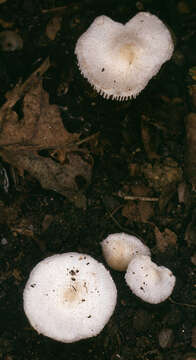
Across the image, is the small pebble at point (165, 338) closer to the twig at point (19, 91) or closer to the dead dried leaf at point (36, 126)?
the dead dried leaf at point (36, 126)

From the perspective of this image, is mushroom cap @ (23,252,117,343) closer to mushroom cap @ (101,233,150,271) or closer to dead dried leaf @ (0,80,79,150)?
mushroom cap @ (101,233,150,271)

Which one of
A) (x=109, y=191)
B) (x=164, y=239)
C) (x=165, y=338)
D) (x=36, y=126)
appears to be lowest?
(x=165, y=338)

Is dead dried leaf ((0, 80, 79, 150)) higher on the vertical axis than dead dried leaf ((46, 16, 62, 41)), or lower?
lower

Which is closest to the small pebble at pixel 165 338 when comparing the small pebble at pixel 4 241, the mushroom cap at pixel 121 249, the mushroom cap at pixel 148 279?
the mushroom cap at pixel 148 279

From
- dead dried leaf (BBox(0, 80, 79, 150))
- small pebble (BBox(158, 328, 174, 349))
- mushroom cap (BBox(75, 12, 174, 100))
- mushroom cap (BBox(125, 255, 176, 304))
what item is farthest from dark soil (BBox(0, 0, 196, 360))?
mushroom cap (BBox(75, 12, 174, 100))

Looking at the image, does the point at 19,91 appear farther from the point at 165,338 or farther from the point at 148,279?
the point at 165,338

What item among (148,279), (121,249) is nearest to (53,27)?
(121,249)
